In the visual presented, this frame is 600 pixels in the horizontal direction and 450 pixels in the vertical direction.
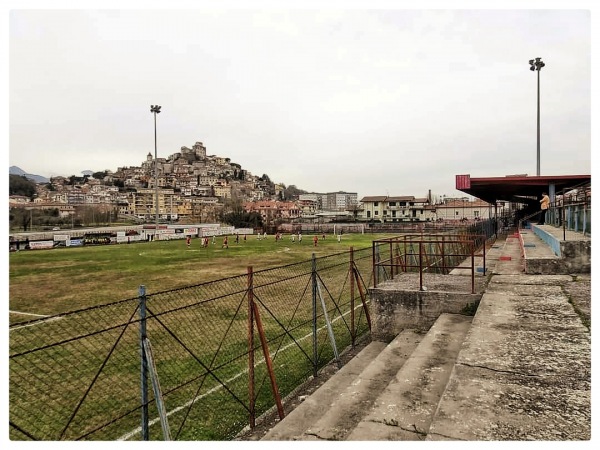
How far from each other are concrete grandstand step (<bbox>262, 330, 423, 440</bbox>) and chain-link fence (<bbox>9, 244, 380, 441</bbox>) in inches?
23.2

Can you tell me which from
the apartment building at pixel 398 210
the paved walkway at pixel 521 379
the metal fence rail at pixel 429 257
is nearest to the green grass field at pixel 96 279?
the metal fence rail at pixel 429 257

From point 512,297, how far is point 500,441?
181 inches

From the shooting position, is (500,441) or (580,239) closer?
(500,441)

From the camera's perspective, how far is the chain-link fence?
5.14m

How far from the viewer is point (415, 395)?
4457mm

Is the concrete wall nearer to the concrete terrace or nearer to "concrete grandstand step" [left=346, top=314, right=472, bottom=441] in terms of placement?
the concrete terrace

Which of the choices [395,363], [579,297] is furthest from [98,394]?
[579,297]

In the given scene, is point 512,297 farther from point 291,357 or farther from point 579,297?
point 291,357

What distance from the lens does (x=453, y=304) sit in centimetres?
759

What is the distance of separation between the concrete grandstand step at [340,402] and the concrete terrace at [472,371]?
1cm

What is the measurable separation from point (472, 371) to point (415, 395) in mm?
746

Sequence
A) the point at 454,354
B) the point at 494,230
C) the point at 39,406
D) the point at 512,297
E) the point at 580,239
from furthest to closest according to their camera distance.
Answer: the point at 494,230 → the point at 580,239 → the point at 512,297 → the point at 39,406 → the point at 454,354

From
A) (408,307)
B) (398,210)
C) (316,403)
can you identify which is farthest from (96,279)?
(398,210)

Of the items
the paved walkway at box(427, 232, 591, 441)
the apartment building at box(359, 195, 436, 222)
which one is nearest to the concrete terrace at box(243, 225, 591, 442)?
the paved walkway at box(427, 232, 591, 441)
